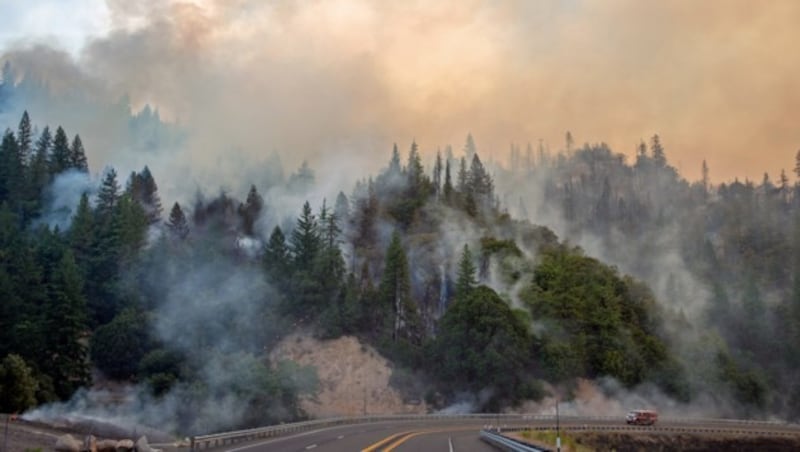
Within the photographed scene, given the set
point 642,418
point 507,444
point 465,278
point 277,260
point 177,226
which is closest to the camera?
point 507,444

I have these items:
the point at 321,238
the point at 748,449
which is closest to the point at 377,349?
the point at 321,238

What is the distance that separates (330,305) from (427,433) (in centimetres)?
5773

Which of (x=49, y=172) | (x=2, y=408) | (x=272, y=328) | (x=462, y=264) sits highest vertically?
(x=49, y=172)

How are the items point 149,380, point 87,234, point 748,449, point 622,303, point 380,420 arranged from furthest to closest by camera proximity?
1. point 622,303
2. point 87,234
3. point 149,380
4. point 380,420
5. point 748,449

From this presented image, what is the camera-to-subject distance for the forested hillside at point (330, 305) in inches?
3228

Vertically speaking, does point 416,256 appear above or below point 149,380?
above

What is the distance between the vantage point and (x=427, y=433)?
4994cm

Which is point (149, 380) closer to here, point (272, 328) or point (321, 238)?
point (272, 328)

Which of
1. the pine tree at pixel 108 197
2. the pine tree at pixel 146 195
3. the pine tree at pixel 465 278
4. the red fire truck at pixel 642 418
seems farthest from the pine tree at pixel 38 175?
the red fire truck at pixel 642 418

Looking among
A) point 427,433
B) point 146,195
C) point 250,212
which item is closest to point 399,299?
point 250,212

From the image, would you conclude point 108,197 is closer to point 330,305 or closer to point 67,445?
point 330,305

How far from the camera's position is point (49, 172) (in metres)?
117

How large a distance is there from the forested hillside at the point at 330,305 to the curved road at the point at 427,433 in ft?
63.9

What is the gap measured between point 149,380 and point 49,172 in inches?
2208
